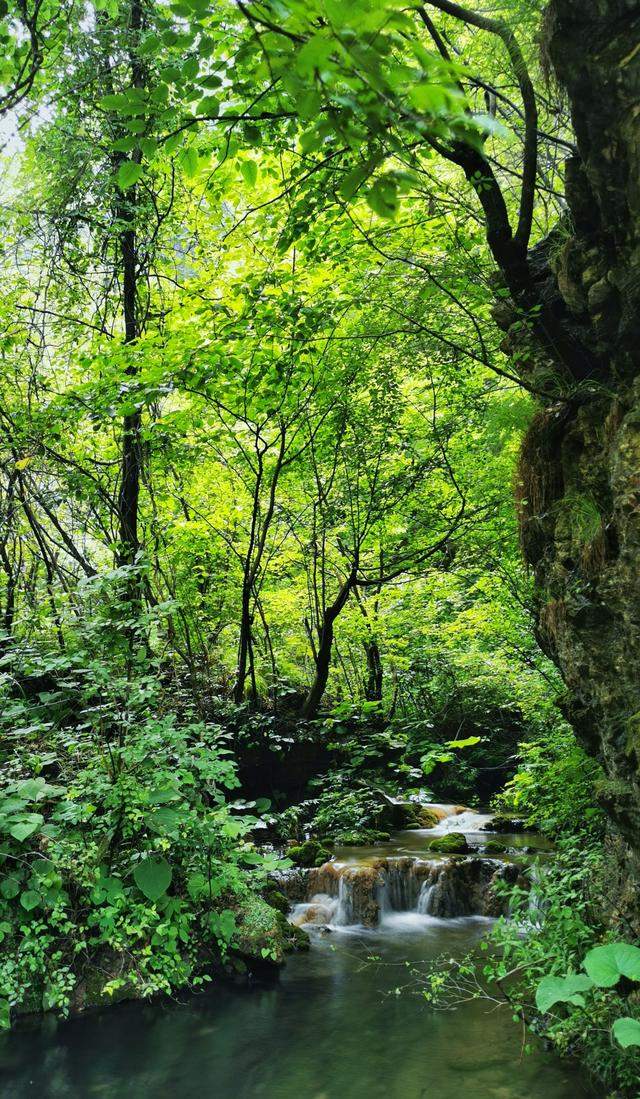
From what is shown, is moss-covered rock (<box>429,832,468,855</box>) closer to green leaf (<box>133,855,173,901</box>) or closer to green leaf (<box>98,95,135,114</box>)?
green leaf (<box>133,855,173,901</box>)

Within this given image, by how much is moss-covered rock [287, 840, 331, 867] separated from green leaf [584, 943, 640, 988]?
20.9 ft

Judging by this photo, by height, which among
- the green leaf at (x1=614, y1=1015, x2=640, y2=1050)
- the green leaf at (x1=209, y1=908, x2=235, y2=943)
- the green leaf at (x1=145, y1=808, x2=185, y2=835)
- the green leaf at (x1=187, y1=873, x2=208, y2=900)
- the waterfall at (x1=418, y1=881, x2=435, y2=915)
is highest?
the green leaf at (x1=145, y1=808, x2=185, y2=835)

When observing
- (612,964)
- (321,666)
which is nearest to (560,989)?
(612,964)

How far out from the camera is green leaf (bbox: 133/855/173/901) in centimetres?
559

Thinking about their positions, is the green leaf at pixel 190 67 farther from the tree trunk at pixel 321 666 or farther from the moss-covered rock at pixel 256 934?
the tree trunk at pixel 321 666

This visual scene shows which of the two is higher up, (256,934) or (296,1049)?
(256,934)

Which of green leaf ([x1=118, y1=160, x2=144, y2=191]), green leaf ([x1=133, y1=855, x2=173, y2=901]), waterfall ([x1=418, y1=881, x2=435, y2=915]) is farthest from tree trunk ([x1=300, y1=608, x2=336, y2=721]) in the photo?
green leaf ([x1=118, y1=160, x2=144, y2=191])

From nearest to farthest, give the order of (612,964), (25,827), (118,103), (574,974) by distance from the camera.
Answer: (118,103)
(612,964)
(574,974)
(25,827)

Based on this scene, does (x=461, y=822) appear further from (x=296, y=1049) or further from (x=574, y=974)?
(x=574, y=974)

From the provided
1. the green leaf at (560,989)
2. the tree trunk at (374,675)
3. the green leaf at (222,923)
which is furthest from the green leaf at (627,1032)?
the tree trunk at (374,675)

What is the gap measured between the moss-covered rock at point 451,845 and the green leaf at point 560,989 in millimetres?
6426

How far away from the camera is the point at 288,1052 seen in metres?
5.51

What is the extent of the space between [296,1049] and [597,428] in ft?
16.6

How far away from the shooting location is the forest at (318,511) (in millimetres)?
4086
